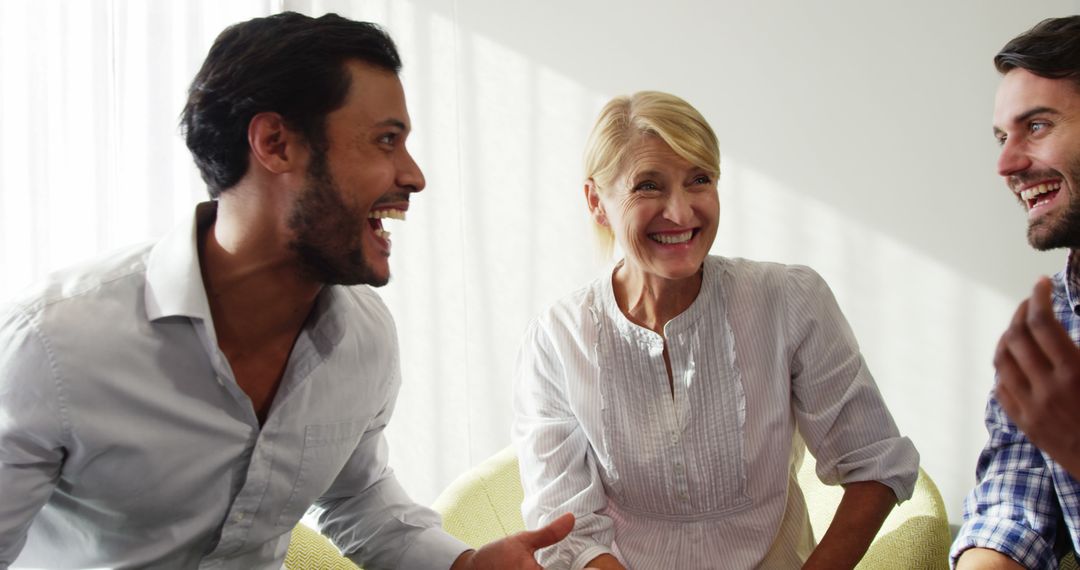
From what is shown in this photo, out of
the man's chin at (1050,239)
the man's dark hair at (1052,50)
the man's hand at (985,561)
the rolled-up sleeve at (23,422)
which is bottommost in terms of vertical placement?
the man's hand at (985,561)

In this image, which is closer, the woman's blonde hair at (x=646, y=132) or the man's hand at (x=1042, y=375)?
the man's hand at (x=1042, y=375)

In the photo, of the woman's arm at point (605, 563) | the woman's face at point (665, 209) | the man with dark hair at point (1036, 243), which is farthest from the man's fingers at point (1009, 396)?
the woman's arm at point (605, 563)

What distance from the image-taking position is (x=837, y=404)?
6.13ft

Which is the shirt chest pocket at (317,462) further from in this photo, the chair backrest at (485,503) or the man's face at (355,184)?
the chair backrest at (485,503)

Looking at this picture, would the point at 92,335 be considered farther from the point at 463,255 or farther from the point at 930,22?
the point at 930,22

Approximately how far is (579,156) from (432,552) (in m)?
1.78

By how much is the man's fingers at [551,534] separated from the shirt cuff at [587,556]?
8.6 inches

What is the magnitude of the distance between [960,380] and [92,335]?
2351mm

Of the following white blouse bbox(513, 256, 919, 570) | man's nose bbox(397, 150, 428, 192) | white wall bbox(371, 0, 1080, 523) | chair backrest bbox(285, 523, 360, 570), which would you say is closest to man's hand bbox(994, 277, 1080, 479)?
white blouse bbox(513, 256, 919, 570)

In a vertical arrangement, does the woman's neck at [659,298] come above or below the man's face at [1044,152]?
below

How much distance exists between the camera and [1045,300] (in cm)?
115

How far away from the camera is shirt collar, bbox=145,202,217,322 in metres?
1.50

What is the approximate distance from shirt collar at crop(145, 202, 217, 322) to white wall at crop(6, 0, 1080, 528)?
117cm

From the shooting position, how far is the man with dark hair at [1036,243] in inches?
69.6
